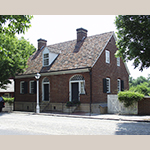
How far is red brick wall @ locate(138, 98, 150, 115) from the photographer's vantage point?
16.5 m

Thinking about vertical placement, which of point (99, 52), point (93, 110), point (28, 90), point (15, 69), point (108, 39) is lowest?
point (93, 110)

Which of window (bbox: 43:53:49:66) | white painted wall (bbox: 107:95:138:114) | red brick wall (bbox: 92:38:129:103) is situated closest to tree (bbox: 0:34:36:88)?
window (bbox: 43:53:49:66)

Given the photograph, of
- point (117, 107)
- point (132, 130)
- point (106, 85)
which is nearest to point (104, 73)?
point (106, 85)

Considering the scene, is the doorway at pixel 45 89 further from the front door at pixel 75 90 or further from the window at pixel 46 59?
the front door at pixel 75 90

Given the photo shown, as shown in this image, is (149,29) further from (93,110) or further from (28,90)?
(28,90)

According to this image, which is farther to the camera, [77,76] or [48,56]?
[48,56]

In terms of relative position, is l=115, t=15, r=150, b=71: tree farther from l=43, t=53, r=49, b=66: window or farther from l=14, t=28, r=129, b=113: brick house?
l=43, t=53, r=49, b=66: window

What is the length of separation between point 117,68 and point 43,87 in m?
8.85

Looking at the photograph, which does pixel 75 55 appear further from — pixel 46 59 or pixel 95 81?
pixel 95 81

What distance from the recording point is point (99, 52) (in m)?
21.1

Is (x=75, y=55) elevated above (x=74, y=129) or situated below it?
above

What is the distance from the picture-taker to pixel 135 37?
533 inches

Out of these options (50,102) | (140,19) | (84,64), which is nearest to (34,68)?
(50,102)

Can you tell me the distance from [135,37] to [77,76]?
871 cm
